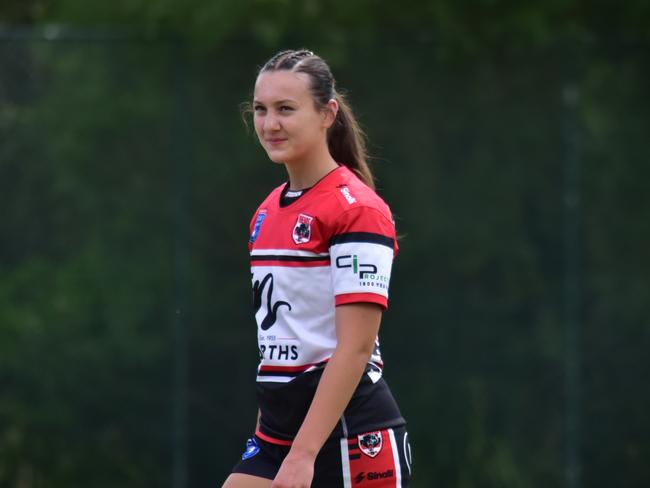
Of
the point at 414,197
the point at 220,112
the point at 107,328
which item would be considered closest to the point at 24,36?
the point at 220,112

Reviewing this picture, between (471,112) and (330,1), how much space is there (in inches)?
41.6

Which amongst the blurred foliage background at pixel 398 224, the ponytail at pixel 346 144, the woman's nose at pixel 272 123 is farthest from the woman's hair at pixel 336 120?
the blurred foliage background at pixel 398 224

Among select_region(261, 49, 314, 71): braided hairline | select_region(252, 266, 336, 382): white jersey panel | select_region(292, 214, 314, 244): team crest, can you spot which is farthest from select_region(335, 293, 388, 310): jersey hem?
select_region(261, 49, 314, 71): braided hairline

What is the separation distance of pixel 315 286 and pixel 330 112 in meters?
0.57

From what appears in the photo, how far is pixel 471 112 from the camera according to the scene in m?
7.35

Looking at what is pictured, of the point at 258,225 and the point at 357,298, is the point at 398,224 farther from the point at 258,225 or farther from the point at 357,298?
the point at 357,298

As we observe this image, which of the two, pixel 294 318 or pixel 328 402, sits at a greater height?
pixel 294 318

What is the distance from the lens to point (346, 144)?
4016mm

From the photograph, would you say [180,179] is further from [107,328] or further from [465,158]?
[465,158]

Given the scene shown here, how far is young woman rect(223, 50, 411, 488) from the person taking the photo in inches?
136

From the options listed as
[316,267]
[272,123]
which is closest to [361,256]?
[316,267]

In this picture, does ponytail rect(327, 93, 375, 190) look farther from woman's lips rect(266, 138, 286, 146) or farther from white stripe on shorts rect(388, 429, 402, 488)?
white stripe on shorts rect(388, 429, 402, 488)

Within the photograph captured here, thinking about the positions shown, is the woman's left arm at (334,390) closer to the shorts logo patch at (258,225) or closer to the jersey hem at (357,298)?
the jersey hem at (357,298)

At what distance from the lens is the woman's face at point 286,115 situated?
366 centimetres
